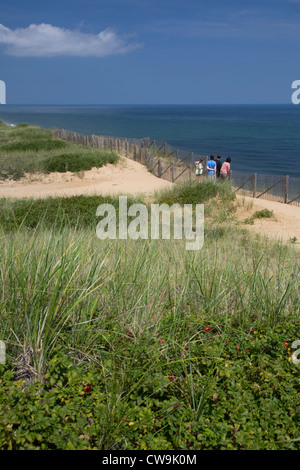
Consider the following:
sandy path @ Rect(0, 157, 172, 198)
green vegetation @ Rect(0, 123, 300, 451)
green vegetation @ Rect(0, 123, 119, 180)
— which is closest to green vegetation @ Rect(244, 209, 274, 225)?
sandy path @ Rect(0, 157, 172, 198)

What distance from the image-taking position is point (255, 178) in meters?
17.4

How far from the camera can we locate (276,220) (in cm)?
1259

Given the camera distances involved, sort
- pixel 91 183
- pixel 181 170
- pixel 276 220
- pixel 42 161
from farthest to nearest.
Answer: pixel 181 170 → pixel 42 161 → pixel 91 183 → pixel 276 220

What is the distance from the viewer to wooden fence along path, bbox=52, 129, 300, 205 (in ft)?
55.7

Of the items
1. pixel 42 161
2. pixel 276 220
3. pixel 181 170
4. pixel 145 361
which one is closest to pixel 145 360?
pixel 145 361

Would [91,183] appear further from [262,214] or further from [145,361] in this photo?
[145,361]

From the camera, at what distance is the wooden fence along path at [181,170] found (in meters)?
17.0

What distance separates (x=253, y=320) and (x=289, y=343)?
54 centimetres

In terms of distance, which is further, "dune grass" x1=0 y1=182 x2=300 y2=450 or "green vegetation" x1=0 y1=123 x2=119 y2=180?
"green vegetation" x1=0 y1=123 x2=119 y2=180

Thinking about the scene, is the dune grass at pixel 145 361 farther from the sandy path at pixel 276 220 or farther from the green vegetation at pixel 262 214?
the green vegetation at pixel 262 214

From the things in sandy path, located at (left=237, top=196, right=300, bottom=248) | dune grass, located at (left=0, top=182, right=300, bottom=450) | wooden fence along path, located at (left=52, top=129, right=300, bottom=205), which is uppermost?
wooden fence along path, located at (left=52, top=129, right=300, bottom=205)

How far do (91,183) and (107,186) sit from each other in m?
1.21

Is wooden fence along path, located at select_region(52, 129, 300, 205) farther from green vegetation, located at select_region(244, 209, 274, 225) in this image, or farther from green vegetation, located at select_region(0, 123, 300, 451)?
green vegetation, located at select_region(0, 123, 300, 451)
